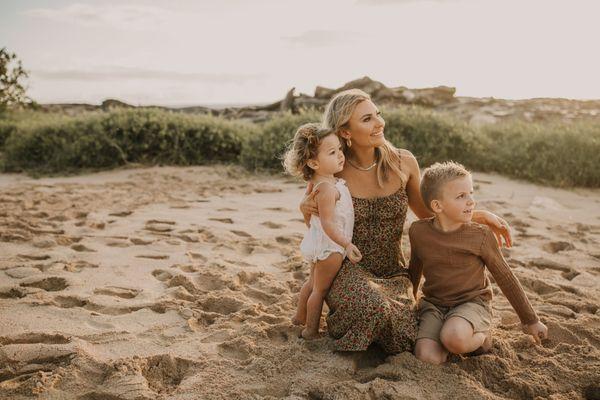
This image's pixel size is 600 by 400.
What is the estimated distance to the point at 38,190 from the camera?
7.15 metres

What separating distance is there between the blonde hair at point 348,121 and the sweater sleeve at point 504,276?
0.65m

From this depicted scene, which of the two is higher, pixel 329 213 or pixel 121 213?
pixel 329 213

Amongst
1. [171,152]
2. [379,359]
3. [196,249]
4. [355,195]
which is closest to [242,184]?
[171,152]

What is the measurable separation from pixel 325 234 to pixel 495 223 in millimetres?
902

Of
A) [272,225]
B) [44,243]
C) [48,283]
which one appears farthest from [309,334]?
[44,243]

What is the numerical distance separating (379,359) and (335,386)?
0.45 meters

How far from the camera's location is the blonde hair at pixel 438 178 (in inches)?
113

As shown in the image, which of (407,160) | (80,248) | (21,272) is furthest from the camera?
(80,248)

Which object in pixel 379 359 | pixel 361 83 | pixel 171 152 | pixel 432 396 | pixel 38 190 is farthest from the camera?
pixel 361 83

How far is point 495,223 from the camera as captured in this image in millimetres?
3033

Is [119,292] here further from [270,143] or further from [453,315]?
[270,143]

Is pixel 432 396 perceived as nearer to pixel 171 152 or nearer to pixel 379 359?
pixel 379 359

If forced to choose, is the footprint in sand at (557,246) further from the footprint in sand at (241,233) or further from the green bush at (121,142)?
the green bush at (121,142)

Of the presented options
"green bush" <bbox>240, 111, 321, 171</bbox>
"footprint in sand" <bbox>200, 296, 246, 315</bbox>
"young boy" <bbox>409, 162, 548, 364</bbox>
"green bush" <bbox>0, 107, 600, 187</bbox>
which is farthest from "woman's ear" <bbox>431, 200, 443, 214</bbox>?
"green bush" <bbox>240, 111, 321, 171</bbox>
